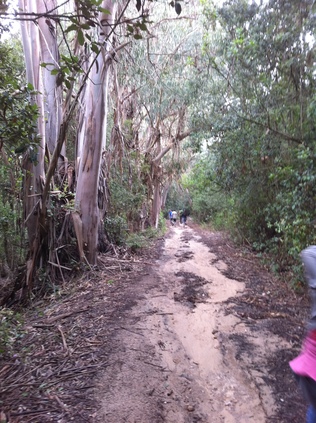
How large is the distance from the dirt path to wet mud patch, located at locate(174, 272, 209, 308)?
0.04 metres

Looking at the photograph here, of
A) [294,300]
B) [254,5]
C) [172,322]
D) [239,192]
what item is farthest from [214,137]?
[172,322]

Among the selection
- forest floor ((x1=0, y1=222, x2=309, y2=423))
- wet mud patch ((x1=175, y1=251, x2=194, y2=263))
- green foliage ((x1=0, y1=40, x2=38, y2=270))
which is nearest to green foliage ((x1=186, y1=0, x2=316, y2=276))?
forest floor ((x1=0, y1=222, x2=309, y2=423))

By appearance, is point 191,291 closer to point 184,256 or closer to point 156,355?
point 156,355

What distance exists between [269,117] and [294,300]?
13.6ft

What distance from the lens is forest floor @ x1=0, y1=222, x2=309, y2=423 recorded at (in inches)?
118

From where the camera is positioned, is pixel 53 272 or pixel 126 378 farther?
pixel 53 272

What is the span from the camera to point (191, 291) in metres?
6.48

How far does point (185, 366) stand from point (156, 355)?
37 cm

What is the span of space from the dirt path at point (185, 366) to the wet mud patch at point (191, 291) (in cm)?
4

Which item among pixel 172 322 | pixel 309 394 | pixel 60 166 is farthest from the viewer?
pixel 60 166

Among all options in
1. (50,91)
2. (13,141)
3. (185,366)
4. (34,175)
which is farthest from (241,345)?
(50,91)

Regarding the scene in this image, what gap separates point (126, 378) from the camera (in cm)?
336

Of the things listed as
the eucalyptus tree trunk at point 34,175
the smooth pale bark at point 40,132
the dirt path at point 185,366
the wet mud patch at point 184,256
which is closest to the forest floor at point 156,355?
the dirt path at point 185,366

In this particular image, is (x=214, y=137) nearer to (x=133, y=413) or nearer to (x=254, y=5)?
(x=254, y=5)
